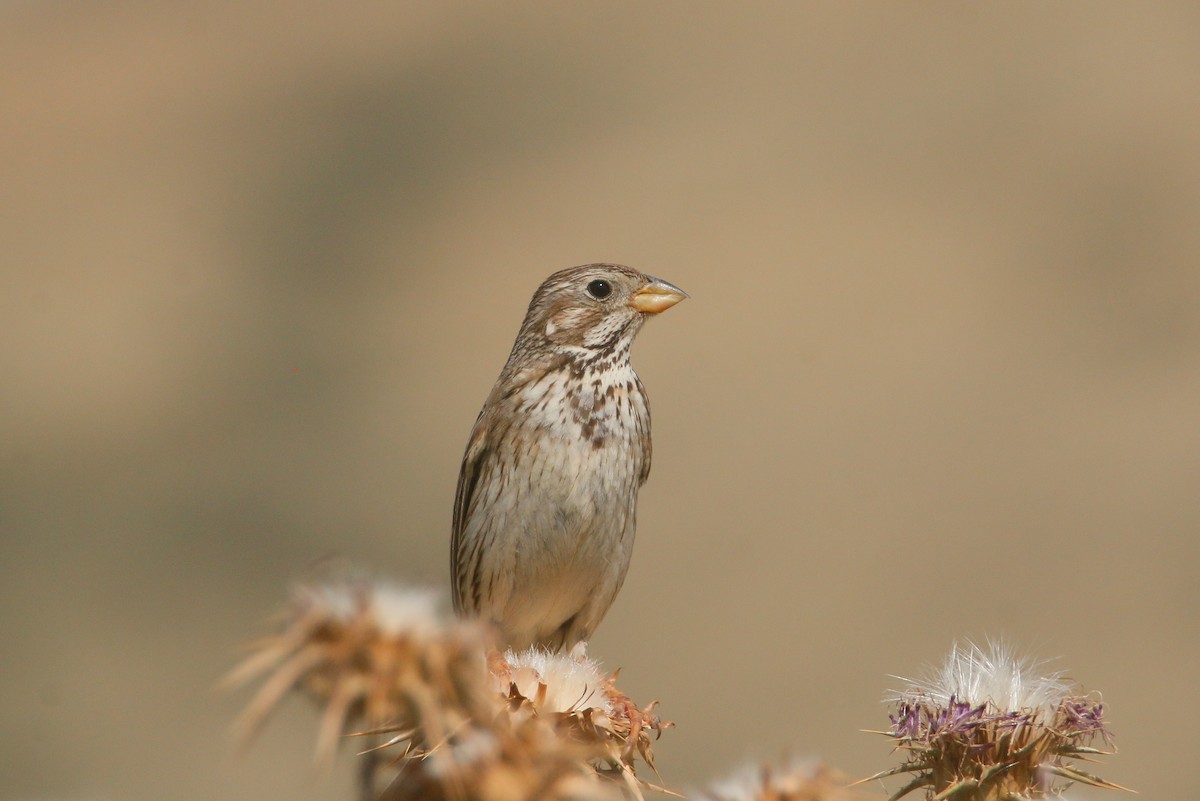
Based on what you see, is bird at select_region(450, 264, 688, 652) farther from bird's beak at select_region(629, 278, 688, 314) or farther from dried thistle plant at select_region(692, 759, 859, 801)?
dried thistle plant at select_region(692, 759, 859, 801)

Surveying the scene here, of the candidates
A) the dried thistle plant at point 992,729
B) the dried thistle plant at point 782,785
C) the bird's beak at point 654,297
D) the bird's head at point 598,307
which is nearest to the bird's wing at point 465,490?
the bird's head at point 598,307

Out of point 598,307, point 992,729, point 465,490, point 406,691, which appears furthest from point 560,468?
point 406,691

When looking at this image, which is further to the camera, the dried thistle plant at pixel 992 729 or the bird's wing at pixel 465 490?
the bird's wing at pixel 465 490

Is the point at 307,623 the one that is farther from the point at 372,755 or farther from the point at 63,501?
the point at 63,501

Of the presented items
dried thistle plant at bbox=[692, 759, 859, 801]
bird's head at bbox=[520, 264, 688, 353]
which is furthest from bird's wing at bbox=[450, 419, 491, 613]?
dried thistle plant at bbox=[692, 759, 859, 801]

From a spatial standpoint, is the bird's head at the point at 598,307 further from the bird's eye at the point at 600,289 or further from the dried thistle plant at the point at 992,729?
the dried thistle plant at the point at 992,729

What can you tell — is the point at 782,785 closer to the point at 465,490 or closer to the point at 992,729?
the point at 992,729

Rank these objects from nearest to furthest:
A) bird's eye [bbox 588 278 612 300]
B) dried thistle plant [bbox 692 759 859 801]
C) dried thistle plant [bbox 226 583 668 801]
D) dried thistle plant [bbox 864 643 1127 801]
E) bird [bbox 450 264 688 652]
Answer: dried thistle plant [bbox 226 583 668 801] < dried thistle plant [bbox 692 759 859 801] < dried thistle plant [bbox 864 643 1127 801] < bird [bbox 450 264 688 652] < bird's eye [bbox 588 278 612 300]
